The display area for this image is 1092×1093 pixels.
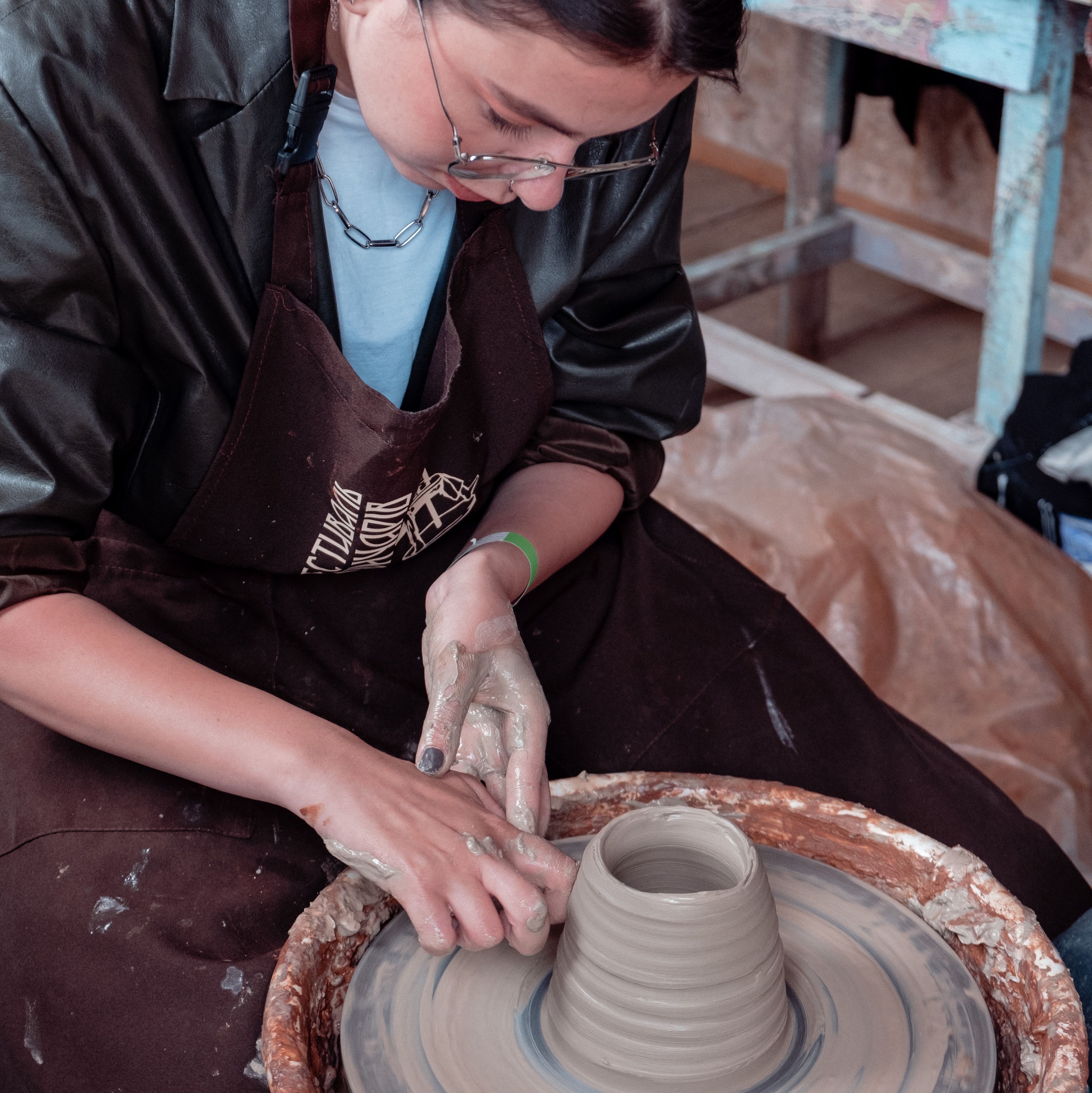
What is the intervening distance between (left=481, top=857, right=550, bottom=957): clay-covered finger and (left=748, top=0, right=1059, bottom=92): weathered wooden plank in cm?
167

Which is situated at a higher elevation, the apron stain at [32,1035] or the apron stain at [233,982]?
the apron stain at [233,982]

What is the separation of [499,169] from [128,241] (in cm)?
33

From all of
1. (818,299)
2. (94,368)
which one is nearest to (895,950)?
(94,368)

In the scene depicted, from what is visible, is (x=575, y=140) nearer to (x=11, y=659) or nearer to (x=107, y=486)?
(x=107, y=486)

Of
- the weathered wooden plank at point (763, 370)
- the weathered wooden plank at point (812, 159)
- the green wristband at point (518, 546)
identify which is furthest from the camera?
the weathered wooden plank at point (812, 159)

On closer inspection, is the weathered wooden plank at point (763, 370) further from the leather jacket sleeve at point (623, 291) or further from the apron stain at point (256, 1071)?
the apron stain at point (256, 1071)

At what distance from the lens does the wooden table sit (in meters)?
2.15

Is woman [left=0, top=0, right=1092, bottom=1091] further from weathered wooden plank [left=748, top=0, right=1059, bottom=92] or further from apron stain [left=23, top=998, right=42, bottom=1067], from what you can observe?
weathered wooden plank [left=748, top=0, right=1059, bottom=92]

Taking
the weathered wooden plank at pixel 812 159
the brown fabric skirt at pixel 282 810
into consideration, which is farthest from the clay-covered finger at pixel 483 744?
the weathered wooden plank at pixel 812 159

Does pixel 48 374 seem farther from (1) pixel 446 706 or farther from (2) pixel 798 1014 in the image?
(2) pixel 798 1014

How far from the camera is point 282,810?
124 centimetres

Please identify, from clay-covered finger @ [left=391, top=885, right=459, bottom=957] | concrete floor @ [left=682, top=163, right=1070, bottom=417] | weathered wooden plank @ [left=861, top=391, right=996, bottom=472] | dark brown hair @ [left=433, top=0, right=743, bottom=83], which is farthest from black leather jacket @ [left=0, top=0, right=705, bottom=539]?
concrete floor @ [left=682, top=163, right=1070, bottom=417]

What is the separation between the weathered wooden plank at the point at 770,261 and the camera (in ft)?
10.1

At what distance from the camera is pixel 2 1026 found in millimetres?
1134
